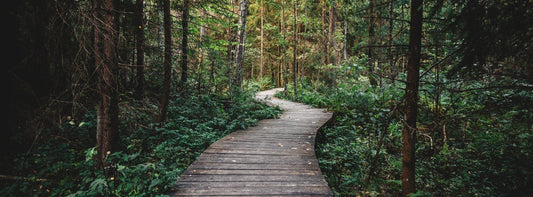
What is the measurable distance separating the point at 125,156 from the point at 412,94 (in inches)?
198

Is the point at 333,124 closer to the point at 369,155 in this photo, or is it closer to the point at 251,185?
the point at 369,155

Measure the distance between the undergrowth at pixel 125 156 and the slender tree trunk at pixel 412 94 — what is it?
369cm

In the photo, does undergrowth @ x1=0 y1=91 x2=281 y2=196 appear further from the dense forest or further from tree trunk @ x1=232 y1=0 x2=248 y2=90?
tree trunk @ x1=232 y1=0 x2=248 y2=90

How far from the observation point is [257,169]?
4.20 m

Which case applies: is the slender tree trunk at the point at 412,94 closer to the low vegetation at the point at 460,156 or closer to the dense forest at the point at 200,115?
the dense forest at the point at 200,115

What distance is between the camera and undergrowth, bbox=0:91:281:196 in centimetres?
343

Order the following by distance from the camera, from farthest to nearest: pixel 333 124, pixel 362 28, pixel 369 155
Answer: pixel 362 28, pixel 333 124, pixel 369 155

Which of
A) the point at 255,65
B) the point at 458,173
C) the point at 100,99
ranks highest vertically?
the point at 255,65

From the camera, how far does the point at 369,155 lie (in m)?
5.60

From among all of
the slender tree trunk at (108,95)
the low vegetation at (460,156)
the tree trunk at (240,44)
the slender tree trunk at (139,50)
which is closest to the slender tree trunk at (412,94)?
the low vegetation at (460,156)

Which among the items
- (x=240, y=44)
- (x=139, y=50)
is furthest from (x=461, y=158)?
(x=240, y=44)

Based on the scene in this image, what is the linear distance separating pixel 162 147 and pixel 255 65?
29.2m

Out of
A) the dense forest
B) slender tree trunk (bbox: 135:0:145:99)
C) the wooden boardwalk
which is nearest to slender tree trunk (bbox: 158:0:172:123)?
the dense forest

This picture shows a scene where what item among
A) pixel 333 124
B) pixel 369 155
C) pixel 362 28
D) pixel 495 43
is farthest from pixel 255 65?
pixel 495 43
